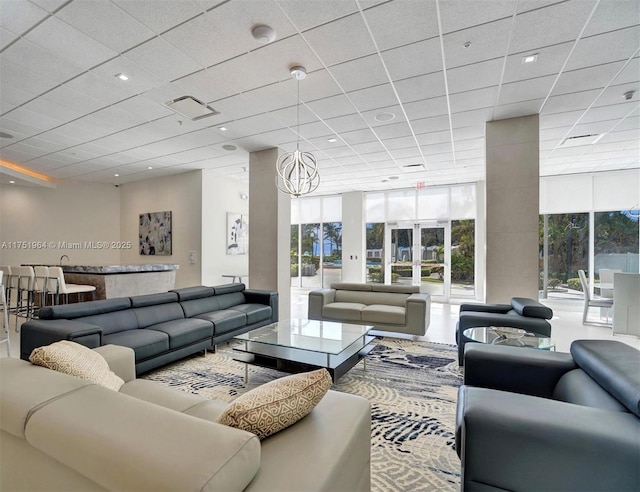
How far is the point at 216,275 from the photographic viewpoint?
25.8 ft

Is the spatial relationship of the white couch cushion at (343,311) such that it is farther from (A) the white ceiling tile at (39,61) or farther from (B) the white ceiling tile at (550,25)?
(A) the white ceiling tile at (39,61)

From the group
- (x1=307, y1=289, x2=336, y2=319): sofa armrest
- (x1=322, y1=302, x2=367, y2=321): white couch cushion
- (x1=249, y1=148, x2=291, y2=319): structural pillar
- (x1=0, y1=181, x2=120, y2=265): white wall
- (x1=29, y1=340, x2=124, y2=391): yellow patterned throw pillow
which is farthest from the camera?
(x1=0, y1=181, x2=120, y2=265): white wall

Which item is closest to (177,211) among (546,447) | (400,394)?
(400,394)

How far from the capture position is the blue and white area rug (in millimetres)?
1944

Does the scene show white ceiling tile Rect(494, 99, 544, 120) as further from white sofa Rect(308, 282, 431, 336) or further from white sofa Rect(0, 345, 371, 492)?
white sofa Rect(0, 345, 371, 492)

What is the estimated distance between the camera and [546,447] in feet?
4.17

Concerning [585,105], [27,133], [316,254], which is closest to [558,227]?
[585,105]

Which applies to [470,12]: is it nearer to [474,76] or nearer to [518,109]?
[474,76]

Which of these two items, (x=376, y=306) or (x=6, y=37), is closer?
(x=6, y=37)

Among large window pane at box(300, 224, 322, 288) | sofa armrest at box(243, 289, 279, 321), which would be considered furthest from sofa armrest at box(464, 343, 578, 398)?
large window pane at box(300, 224, 322, 288)

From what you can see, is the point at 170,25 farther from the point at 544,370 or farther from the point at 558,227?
the point at 558,227

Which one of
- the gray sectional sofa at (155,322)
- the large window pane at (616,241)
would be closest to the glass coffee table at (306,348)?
the gray sectional sofa at (155,322)

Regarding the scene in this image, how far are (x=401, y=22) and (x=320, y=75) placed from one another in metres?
1.07

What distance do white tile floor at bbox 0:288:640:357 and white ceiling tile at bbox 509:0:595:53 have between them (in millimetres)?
3763
